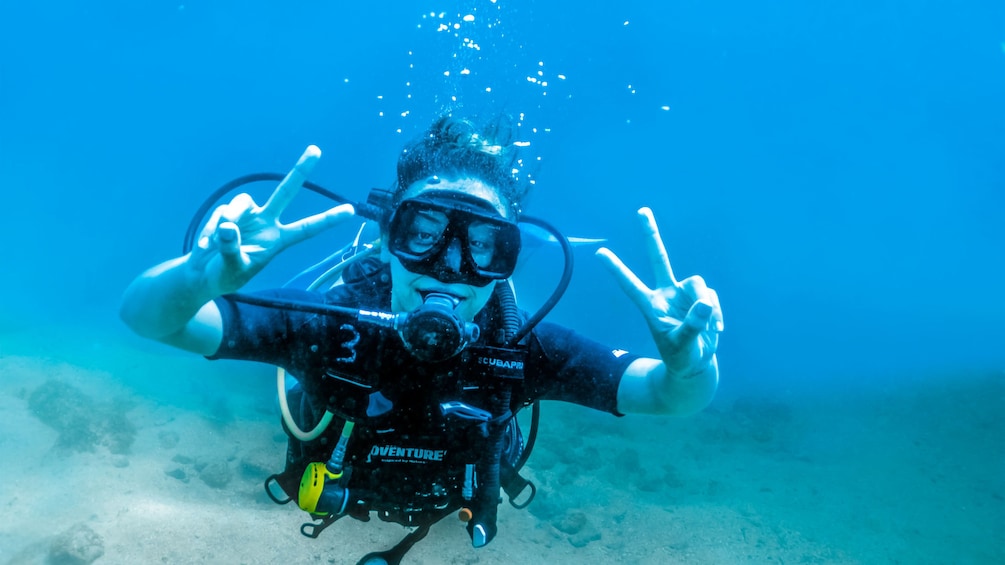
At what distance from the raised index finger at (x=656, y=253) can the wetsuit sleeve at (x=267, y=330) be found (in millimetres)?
1823

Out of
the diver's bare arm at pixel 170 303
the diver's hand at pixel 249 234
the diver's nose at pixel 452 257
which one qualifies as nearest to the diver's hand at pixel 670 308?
the diver's nose at pixel 452 257

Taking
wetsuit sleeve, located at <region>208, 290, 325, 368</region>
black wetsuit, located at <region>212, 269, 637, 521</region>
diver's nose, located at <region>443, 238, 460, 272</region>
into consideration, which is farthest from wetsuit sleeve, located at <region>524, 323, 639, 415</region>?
wetsuit sleeve, located at <region>208, 290, 325, 368</region>

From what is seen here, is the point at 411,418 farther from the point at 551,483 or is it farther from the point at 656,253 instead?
the point at 551,483

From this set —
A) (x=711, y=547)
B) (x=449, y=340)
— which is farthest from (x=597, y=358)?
(x=711, y=547)

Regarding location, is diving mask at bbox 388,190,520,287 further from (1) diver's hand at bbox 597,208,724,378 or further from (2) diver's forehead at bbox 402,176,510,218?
(1) diver's hand at bbox 597,208,724,378

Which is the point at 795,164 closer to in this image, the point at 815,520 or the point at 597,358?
the point at 815,520

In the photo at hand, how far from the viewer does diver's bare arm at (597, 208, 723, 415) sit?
2412 millimetres

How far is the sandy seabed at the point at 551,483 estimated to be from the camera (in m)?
7.00

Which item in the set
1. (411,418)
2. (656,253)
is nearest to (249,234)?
(411,418)

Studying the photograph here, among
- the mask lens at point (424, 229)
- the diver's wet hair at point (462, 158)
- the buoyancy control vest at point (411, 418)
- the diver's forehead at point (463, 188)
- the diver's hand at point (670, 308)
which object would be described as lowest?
the buoyancy control vest at point (411, 418)

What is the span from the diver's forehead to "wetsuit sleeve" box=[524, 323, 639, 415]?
2.94ft

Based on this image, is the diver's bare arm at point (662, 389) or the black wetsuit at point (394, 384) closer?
the diver's bare arm at point (662, 389)

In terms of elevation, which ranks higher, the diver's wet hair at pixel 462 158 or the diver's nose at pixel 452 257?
the diver's wet hair at pixel 462 158

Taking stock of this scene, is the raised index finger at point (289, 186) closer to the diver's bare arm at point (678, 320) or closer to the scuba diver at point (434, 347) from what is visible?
the scuba diver at point (434, 347)
